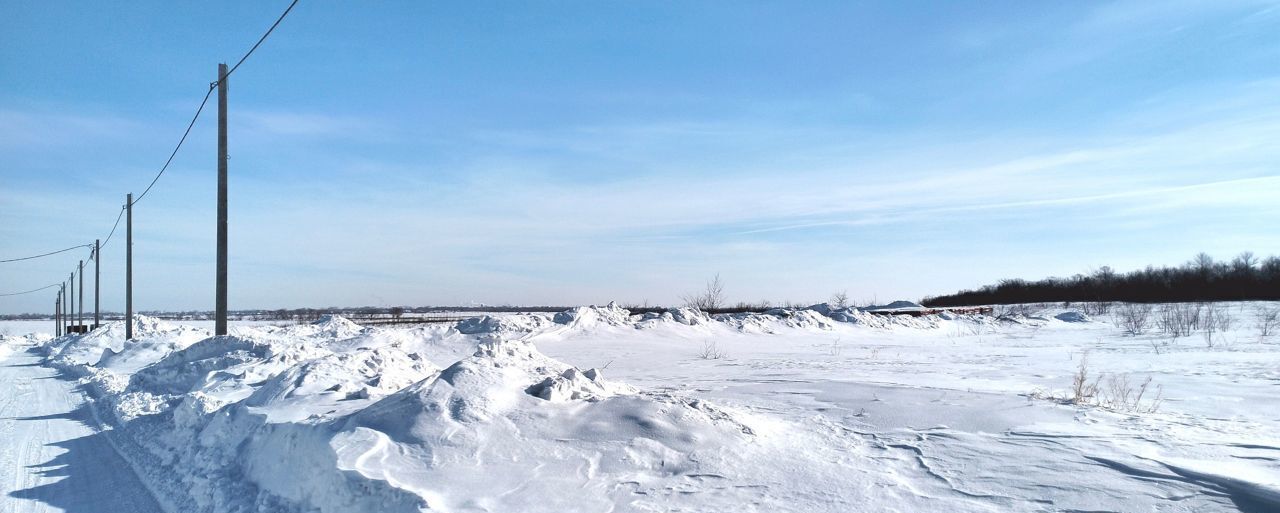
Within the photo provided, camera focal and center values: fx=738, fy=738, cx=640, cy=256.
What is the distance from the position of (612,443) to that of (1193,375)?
899 cm

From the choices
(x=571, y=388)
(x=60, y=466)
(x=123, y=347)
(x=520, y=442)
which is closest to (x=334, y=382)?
(x=60, y=466)

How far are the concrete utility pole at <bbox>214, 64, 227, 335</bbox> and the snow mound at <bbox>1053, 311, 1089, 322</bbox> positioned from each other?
32.5 m

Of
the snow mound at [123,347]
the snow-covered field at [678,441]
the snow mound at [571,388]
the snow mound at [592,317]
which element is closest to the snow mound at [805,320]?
the snow mound at [592,317]

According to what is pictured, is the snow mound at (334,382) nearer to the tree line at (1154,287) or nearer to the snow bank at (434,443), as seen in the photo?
the snow bank at (434,443)

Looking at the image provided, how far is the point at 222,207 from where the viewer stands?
15.2 metres

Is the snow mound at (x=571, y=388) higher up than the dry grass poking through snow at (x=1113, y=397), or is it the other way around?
the snow mound at (x=571, y=388)

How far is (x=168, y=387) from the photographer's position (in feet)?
41.9

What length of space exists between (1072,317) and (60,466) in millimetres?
36184

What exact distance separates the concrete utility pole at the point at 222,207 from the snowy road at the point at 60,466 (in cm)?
363

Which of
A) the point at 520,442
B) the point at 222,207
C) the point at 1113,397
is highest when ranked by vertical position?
the point at 222,207

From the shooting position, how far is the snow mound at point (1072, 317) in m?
32.7

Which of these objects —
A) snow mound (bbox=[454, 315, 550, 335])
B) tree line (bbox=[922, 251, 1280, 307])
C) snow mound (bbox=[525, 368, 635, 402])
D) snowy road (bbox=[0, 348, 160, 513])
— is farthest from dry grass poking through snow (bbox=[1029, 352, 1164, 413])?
tree line (bbox=[922, 251, 1280, 307])

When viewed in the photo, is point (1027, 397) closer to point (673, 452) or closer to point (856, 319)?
point (673, 452)

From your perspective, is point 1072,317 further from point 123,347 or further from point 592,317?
point 123,347
